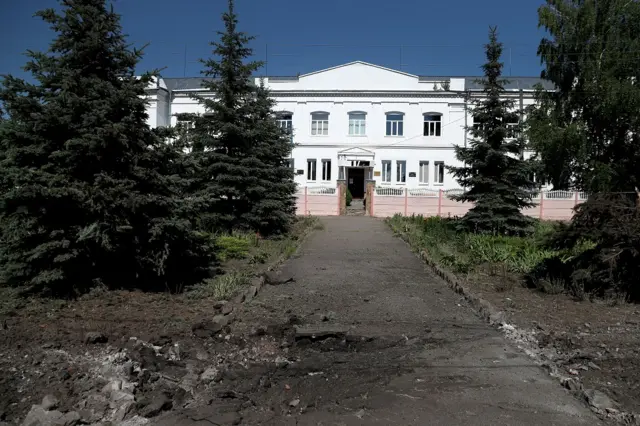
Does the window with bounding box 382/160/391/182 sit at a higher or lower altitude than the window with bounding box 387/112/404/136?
lower

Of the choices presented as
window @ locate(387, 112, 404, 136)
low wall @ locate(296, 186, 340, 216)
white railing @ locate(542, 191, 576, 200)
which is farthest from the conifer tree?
window @ locate(387, 112, 404, 136)

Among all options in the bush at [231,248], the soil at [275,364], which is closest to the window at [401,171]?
the bush at [231,248]

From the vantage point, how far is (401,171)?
36562 mm

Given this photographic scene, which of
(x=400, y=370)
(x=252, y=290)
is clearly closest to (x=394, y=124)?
(x=252, y=290)

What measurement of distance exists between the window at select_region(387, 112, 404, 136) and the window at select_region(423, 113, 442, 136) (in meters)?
1.90

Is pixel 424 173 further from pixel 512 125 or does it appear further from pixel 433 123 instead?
pixel 512 125

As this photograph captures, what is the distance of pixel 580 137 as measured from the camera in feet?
75.6

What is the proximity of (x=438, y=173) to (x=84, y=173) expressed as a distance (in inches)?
1253

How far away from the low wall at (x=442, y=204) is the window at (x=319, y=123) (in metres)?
10.5

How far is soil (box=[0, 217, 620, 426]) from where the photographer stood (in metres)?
4.06

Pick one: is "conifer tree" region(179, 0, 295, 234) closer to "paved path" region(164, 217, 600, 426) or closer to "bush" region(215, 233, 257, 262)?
"bush" region(215, 233, 257, 262)

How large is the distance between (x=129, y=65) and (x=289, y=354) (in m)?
5.60

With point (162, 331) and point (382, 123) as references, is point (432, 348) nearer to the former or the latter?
point (162, 331)

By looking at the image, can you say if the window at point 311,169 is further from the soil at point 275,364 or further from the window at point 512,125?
the soil at point 275,364
